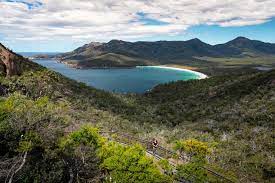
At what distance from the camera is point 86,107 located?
67.0m

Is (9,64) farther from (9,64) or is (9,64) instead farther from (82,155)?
(82,155)

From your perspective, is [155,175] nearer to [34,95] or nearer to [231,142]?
[231,142]

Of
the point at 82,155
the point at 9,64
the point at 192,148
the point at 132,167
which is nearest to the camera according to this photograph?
the point at 132,167

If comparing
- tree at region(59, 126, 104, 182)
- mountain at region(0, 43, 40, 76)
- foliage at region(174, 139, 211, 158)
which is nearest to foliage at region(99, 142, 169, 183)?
tree at region(59, 126, 104, 182)

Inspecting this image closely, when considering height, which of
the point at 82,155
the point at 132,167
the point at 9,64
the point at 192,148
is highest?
the point at 9,64

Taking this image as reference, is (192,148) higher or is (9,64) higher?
(9,64)

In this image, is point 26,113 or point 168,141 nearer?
point 26,113

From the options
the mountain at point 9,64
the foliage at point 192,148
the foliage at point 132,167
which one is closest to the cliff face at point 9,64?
the mountain at point 9,64

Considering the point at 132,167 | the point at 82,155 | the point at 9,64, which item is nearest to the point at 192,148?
the point at 82,155

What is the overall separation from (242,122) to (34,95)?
1469 inches

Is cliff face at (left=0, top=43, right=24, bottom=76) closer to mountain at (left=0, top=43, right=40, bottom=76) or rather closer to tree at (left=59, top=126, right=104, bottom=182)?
mountain at (left=0, top=43, right=40, bottom=76)

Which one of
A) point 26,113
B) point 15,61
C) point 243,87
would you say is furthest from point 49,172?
point 243,87

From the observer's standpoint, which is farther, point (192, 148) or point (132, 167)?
point (192, 148)

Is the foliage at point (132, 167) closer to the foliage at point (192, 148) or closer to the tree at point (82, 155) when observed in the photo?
the tree at point (82, 155)
